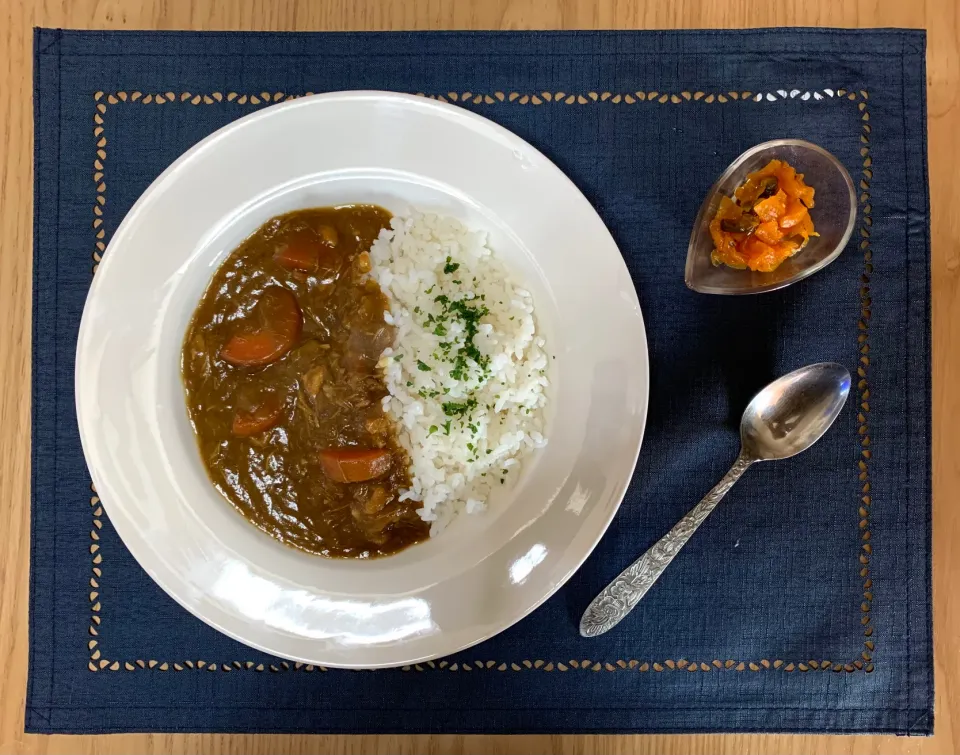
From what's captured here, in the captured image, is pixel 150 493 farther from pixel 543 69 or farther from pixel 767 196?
pixel 767 196

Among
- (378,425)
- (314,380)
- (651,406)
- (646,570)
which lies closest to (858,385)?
(651,406)

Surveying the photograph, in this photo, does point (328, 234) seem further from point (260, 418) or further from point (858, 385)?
point (858, 385)

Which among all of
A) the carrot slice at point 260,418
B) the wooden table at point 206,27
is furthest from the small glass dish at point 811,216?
the carrot slice at point 260,418

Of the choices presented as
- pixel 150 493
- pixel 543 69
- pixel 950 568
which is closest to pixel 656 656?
pixel 950 568

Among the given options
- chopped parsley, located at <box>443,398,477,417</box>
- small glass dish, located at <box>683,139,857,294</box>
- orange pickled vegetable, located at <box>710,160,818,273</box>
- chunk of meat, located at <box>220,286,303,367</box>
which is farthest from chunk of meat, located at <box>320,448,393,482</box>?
orange pickled vegetable, located at <box>710,160,818,273</box>

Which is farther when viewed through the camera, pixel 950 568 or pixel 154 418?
pixel 950 568

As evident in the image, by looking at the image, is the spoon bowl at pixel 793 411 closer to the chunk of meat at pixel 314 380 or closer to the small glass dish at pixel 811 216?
the small glass dish at pixel 811 216

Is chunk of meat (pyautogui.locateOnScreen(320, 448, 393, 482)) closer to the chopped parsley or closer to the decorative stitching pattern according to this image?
the chopped parsley
